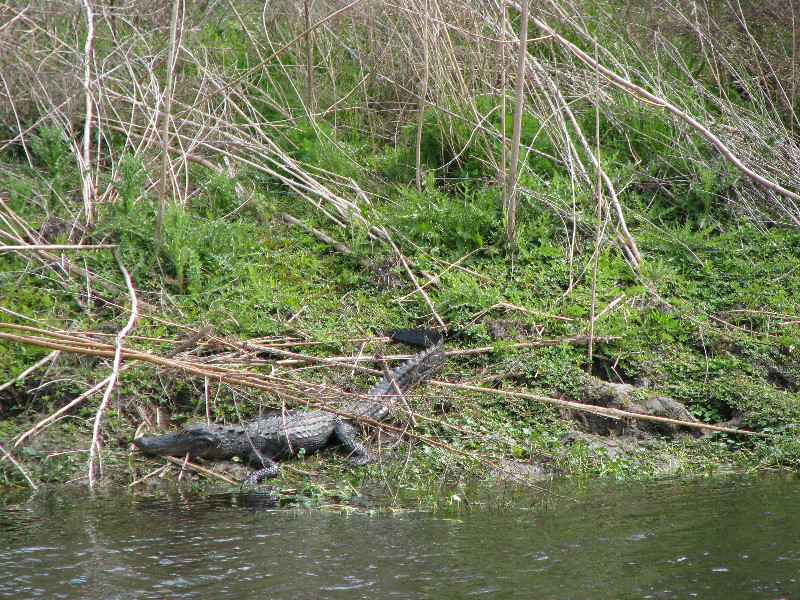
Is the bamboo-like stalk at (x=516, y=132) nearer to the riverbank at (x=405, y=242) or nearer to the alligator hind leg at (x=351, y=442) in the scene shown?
the riverbank at (x=405, y=242)

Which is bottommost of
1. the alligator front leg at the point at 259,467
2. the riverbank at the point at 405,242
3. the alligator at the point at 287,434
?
the alligator front leg at the point at 259,467

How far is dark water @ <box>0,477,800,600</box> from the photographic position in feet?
8.09

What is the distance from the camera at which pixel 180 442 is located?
154 inches

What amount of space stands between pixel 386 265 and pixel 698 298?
230 cm

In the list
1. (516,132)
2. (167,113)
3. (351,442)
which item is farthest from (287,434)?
(516,132)

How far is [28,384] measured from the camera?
14.2 feet

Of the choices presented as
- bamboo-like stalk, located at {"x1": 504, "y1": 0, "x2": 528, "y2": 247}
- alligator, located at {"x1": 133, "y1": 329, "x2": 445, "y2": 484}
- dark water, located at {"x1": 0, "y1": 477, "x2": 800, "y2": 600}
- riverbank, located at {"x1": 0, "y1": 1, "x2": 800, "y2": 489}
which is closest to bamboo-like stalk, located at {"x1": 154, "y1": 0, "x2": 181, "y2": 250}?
riverbank, located at {"x1": 0, "y1": 1, "x2": 800, "y2": 489}

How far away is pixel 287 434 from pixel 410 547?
1.18 m

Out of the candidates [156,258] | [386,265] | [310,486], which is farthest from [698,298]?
[156,258]

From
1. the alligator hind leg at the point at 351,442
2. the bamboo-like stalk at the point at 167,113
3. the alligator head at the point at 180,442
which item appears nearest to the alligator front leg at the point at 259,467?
the alligator head at the point at 180,442

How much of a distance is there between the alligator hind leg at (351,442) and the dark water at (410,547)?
2.21ft

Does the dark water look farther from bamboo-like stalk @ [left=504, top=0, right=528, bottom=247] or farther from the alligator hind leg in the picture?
bamboo-like stalk @ [left=504, top=0, right=528, bottom=247]

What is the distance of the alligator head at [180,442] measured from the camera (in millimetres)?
3902

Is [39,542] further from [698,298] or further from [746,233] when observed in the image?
[746,233]
